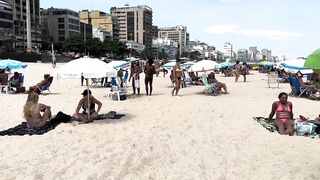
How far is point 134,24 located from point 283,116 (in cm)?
16571

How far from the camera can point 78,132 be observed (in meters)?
7.60

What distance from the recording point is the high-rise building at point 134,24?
17000 cm

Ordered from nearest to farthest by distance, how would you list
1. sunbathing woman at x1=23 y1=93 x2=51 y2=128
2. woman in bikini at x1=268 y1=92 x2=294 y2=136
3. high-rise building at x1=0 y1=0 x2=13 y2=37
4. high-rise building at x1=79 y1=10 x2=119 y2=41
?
woman in bikini at x1=268 y1=92 x2=294 y2=136, sunbathing woman at x1=23 y1=93 x2=51 y2=128, high-rise building at x1=0 y1=0 x2=13 y2=37, high-rise building at x1=79 y1=10 x2=119 y2=41

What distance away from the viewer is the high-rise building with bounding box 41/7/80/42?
120m

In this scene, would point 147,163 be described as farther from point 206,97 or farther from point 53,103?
point 206,97

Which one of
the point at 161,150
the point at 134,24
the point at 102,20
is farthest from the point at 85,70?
the point at 134,24

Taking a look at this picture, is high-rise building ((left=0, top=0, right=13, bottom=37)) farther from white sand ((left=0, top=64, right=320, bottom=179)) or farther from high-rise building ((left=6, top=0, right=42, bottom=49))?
white sand ((left=0, top=64, right=320, bottom=179))

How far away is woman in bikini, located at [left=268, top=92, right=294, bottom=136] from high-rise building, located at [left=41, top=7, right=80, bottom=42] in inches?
4619

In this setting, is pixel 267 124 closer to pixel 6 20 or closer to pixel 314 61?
pixel 314 61

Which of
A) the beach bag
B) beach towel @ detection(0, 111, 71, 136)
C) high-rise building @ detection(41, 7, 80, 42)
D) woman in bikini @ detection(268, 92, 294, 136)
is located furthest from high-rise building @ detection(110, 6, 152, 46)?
the beach bag

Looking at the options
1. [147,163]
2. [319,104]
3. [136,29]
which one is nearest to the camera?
[147,163]

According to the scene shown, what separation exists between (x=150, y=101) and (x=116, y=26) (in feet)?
488

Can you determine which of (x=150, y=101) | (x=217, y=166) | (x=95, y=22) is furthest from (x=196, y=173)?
(x=95, y=22)

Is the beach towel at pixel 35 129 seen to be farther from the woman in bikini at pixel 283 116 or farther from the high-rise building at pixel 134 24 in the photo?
the high-rise building at pixel 134 24
